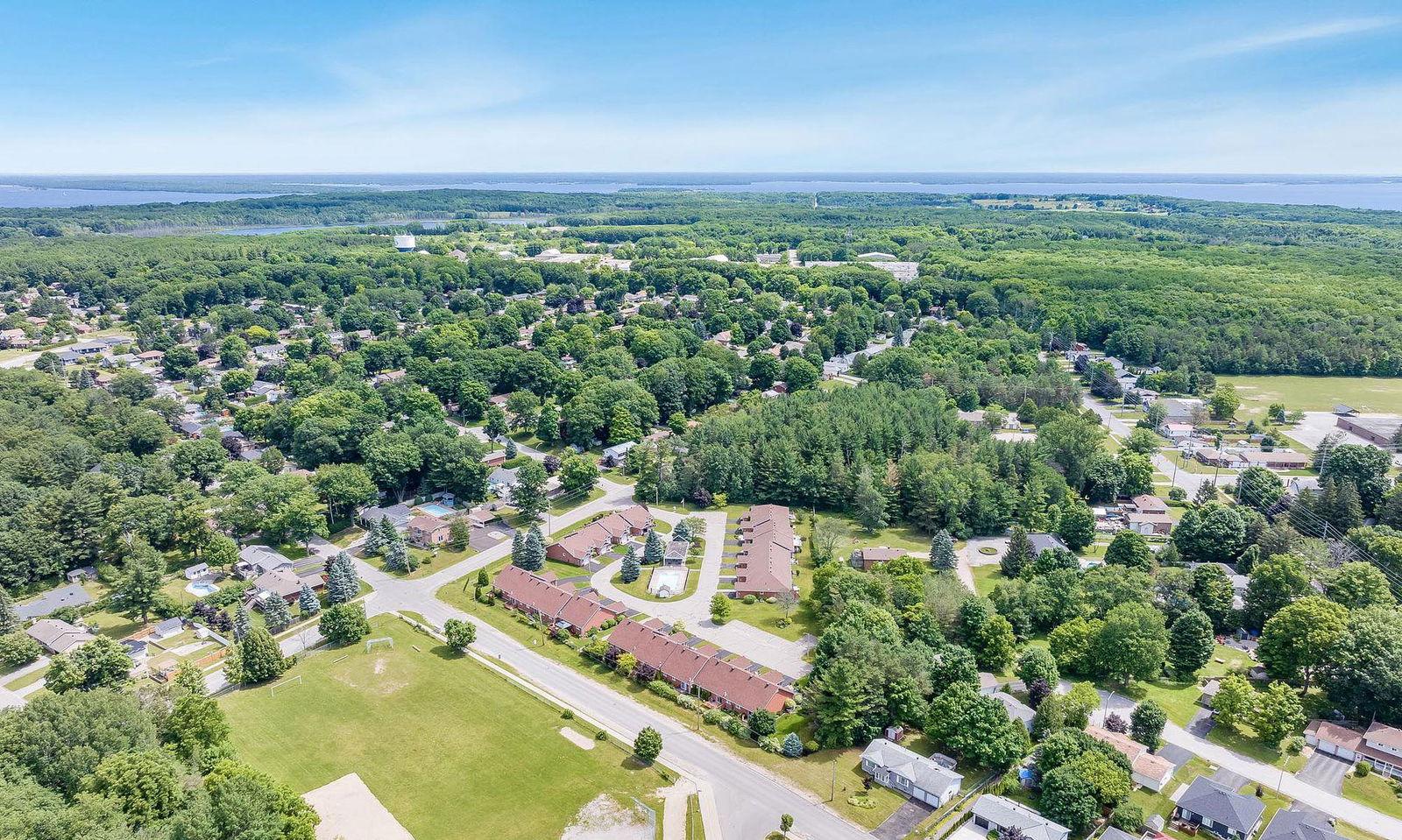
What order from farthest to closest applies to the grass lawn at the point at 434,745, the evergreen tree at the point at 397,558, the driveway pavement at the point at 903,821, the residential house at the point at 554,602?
the evergreen tree at the point at 397,558
the residential house at the point at 554,602
the grass lawn at the point at 434,745
the driveway pavement at the point at 903,821

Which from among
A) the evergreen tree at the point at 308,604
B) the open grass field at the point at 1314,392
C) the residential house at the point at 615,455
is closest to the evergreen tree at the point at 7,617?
the evergreen tree at the point at 308,604

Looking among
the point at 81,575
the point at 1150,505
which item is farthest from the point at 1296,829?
the point at 81,575

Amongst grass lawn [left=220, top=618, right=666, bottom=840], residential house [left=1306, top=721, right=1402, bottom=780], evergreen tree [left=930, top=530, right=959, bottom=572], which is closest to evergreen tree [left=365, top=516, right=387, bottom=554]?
grass lawn [left=220, top=618, right=666, bottom=840]

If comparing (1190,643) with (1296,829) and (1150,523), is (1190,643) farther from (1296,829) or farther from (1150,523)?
(1150,523)

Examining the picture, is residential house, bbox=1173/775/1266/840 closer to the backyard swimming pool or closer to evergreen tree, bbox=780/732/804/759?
evergreen tree, bbox=780/732/804/759

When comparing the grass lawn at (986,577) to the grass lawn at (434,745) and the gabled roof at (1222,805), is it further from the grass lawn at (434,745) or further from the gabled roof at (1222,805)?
the grass lawn at (434,745)

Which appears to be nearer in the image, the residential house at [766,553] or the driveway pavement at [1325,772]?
the driveway pavement at [1325,772]

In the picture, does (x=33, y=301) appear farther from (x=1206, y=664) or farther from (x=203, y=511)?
(x=1206, y=664)
